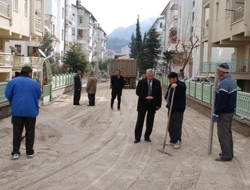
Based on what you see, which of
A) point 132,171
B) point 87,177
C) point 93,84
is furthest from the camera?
point 93,84

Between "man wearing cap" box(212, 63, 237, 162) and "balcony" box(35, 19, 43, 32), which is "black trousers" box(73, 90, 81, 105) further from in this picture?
"man wearing cap" box(212, 63, 237, 162)

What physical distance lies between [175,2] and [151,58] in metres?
9.16

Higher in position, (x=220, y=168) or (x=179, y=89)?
(x=179, y=89)

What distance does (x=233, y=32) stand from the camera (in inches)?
826

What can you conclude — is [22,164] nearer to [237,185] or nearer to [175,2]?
[237,185]

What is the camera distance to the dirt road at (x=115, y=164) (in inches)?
216

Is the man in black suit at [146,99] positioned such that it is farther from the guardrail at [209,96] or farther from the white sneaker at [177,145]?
the guardrail at [209,96]

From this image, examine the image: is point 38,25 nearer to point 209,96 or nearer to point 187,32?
point 209,96

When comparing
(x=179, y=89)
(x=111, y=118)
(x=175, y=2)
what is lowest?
(x=111, y=118)

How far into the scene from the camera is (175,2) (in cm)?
5509

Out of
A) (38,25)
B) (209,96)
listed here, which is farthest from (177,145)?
(38,25)

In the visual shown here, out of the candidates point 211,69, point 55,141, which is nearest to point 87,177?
point 55,141

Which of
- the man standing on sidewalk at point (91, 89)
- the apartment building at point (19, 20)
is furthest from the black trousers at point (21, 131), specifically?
the apartment building at point (19, 20)

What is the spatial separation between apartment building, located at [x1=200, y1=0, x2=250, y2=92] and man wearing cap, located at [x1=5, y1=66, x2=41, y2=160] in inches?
569
